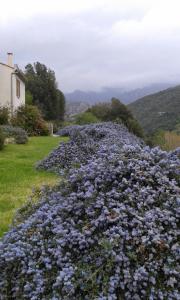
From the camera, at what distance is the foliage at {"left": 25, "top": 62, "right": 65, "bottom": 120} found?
45.9 meters

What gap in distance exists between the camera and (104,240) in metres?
2.71

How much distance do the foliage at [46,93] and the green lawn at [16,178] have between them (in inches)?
1270

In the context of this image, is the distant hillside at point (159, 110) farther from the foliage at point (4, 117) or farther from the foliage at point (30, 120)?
the foliage at point (4, 117)

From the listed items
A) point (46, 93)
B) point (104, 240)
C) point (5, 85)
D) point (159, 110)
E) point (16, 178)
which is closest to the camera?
point (104, 240)

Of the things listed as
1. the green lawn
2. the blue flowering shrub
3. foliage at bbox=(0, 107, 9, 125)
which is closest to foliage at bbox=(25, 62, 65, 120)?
foliage at bbox=(0, 107, 9, 125)

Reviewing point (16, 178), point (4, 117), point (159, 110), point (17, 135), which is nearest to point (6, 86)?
point (4, 117)

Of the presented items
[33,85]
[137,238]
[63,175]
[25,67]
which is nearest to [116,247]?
[137,238]

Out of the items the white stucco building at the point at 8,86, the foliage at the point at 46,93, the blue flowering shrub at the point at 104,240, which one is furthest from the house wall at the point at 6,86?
the blue flowering shrub at the point at 104,240

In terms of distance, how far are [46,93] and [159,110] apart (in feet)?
56.1

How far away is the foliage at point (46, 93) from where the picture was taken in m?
45.9

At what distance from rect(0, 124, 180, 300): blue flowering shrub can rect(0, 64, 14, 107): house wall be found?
2338cm

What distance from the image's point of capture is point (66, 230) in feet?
9.57

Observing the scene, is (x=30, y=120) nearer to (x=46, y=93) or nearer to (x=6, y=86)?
(x=6, y=86)

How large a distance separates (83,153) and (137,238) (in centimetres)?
738
